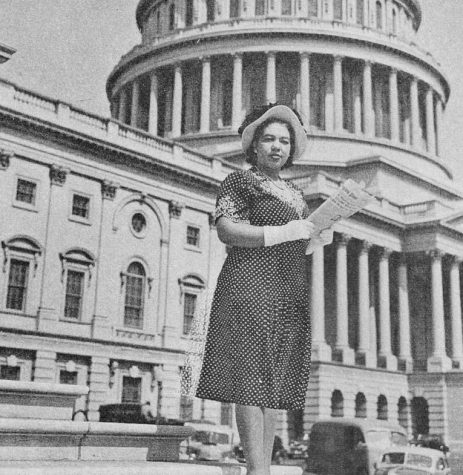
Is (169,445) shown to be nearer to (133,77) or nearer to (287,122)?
(287,122)

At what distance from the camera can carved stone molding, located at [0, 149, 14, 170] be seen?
33438 mm

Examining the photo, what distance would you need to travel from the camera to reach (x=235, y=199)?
5656 mm

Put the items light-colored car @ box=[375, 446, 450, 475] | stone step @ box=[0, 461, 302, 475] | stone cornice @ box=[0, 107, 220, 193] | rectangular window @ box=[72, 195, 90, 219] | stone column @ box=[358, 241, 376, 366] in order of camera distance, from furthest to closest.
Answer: stone column @ box=[358, 241, 376, 366] → rectangular window @ box=[72, 195, 90, 219] → stone cornice @ box=[0, 107, 220, 193] → light-colored car @ box=[375, 446, 450, 475] → stone step @ box=[0, 461, 302, 475]

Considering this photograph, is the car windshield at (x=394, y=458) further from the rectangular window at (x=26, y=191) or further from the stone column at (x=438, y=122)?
the stone column at (x=438, y=122)

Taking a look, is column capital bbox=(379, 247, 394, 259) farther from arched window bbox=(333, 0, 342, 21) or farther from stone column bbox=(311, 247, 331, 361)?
arched window bbox=(333, 0, 342, 21)

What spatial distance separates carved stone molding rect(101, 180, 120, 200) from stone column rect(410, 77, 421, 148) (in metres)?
38.8

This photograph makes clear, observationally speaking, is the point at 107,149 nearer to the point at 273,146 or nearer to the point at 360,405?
the point at 360,405

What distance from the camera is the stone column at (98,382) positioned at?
35.1 metres

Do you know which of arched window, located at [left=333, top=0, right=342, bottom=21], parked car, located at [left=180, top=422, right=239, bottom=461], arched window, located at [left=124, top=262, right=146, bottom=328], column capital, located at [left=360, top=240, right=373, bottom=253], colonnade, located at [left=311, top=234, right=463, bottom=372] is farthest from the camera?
arched window, located at [left=333, top=0, right=342, bottom=21]

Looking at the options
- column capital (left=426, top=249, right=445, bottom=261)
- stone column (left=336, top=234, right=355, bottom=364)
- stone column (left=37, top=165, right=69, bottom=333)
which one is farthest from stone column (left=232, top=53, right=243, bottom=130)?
stone column (left=37, top=165, right=69, bottom=333)

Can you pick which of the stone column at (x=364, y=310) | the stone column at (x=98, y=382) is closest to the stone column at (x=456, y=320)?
the stone column at (x=364, y=310)

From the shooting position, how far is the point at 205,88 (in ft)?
218

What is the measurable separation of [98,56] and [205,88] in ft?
113

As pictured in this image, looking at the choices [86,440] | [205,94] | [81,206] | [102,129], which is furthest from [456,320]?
[86,440]
